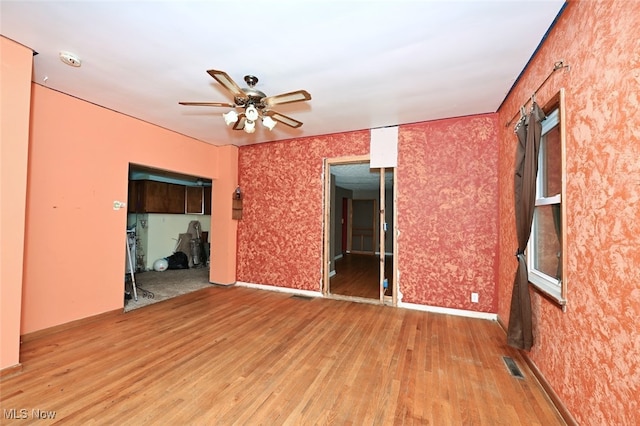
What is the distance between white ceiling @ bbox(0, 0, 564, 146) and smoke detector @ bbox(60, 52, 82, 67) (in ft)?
0.17

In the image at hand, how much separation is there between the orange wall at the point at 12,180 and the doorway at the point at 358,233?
337cm

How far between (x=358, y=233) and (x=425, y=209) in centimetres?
579

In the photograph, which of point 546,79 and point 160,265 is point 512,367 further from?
point 160,265

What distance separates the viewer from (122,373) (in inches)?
81.6

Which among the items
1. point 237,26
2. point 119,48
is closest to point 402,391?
point 237,26

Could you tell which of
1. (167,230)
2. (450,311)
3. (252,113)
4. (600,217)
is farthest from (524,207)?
(167,230)

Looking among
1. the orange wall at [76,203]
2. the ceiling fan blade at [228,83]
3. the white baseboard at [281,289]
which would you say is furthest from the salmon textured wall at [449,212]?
the orange wall at [76,203]

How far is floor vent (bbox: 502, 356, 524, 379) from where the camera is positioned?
6.84ft

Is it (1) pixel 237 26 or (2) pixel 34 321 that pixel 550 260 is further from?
(2) pixel 34 321

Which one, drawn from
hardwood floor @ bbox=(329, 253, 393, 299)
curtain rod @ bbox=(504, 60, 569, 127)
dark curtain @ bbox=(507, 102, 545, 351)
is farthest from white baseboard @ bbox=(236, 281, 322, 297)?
curtain rod @ bbox=(504, 60, 569, 127)

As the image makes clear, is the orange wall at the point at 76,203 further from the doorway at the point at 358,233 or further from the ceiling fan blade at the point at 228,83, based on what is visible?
the doorway at the point at 358,233

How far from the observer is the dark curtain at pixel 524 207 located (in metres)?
2.01

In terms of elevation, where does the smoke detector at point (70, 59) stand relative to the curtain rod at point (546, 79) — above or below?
above

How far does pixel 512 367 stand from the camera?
2.20 meters
